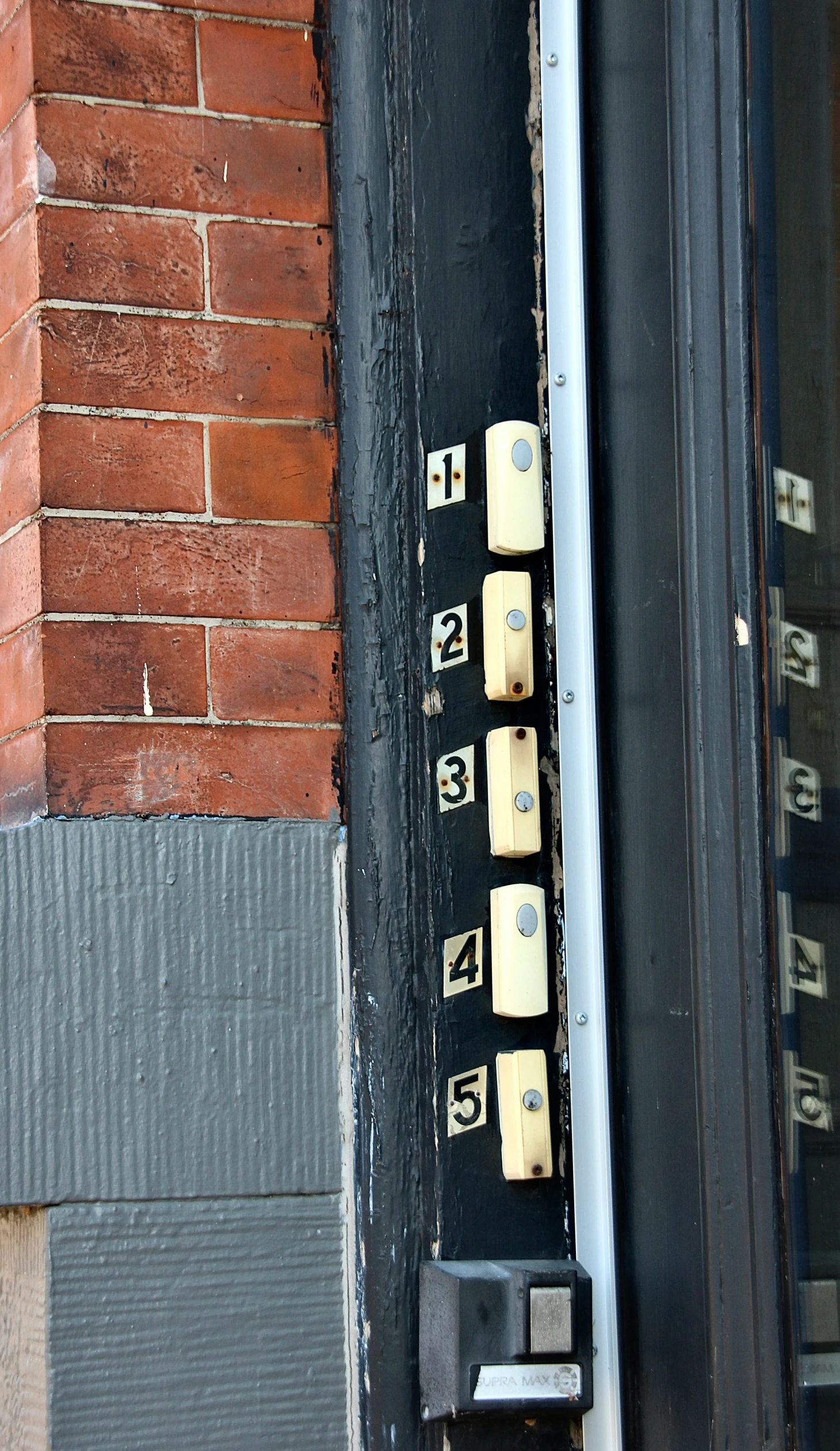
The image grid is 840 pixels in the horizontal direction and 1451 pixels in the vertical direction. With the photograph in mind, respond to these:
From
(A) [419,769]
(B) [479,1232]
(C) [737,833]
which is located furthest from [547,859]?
(B) [479,1232]

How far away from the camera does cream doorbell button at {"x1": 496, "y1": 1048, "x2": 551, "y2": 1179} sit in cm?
155

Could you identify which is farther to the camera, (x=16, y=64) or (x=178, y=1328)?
(x=16, y=64)

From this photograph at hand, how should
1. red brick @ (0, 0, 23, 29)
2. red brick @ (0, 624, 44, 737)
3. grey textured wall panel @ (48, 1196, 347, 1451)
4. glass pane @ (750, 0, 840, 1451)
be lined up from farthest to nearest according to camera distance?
red brick @ (0, 0, 23, 29) < red brick @ (0, 624, 44, 737) < grey textured wall panel @ (48, 1196, 347, 1451) < glass pane @ (750, 0, 840, 1451)

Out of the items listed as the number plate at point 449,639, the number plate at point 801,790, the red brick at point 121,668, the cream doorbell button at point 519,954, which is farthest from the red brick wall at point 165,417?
the number plate at point 801,790

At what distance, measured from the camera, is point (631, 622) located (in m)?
1.57

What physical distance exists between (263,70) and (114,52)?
0.56ft

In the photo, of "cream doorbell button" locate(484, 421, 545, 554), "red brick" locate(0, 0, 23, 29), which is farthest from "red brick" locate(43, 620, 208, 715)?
"red brick" locate(0, 0, 23, 29)

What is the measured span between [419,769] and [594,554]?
31 cm

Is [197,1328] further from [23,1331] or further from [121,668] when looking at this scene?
[121,668]

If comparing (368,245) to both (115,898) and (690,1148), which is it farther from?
(690,1148)

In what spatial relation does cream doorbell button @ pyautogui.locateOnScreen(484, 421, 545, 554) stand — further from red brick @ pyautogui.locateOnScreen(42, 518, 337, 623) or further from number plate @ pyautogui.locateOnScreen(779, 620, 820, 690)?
number plate @ pyautogui.locateOnScreen(779, 620, 820, 690)

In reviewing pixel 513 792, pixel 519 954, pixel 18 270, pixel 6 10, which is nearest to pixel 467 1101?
pixel 519 954

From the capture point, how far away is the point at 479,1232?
1.55 metres

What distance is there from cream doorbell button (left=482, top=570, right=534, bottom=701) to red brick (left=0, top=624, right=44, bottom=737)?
1.57ft
